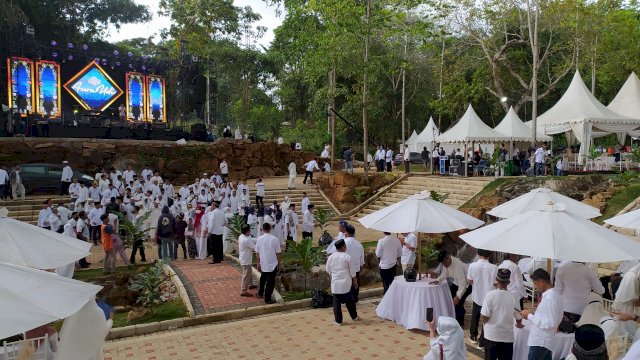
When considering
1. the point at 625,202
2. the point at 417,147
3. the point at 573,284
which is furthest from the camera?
the point at 417,147

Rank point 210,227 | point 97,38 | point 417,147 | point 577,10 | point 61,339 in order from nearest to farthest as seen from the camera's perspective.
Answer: point 61,339
point 210,227
point 577,10
point 417,147
point 97,38

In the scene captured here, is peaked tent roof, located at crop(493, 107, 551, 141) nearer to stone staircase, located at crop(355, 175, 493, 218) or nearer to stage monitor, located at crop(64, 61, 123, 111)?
stone staircase, located at crop(355, 175, 493, 218)

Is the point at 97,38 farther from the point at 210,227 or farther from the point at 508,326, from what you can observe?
the point at 508,326

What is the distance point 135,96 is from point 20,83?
5.96 meters

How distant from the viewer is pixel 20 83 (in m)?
23.9

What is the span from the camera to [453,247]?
47.6 feet

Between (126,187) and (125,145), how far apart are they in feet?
22.2

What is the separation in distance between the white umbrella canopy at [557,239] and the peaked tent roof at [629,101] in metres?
19.8

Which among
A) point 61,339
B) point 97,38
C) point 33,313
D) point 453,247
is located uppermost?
point 97,38

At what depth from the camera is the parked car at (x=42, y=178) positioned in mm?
20609

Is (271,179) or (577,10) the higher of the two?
(577,10)

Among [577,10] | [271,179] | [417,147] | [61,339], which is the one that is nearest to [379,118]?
[417,147]

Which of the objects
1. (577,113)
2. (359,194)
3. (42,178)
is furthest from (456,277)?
(42,178)

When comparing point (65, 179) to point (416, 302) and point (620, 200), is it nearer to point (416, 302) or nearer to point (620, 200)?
point (416, 302)
